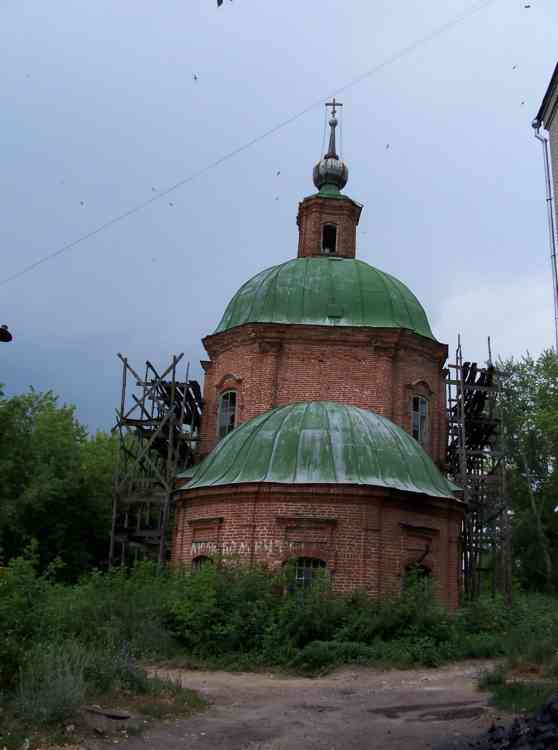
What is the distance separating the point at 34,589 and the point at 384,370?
16.1 metres

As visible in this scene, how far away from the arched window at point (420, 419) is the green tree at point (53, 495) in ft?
37.0

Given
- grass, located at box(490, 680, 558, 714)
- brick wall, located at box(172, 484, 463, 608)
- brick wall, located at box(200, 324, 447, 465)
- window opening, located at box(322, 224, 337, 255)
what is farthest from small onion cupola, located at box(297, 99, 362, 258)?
grass, located at box(490, 680, 558, 714)

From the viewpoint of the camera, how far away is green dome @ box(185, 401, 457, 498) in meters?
20.7

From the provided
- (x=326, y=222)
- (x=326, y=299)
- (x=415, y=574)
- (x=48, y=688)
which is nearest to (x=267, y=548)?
(x=415, y=574)

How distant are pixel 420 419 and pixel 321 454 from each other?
7.82 meters

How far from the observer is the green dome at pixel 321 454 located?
2069cm

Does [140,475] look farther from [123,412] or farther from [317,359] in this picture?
[317,359]

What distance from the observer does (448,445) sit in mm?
28938

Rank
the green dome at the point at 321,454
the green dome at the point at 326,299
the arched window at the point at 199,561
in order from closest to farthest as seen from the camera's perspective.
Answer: the green dome at the point at 321,454 < the arched window at the point at 199,561 < the green dome at the point at 326,299

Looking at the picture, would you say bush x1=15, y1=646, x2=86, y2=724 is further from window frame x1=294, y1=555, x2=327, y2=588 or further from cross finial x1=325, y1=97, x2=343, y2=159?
cross finial x1=325, y1=97, x2=343, y2=159

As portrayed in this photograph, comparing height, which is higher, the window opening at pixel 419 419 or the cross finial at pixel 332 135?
the cross finial at pixel 332 135

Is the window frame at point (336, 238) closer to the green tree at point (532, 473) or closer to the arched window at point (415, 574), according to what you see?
the green tree at point (532, 473)

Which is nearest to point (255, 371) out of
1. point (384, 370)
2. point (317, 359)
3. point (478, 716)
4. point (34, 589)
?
point (317, 359)

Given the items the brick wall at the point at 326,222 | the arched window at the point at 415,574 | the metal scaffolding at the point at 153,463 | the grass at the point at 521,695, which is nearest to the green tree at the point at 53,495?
the metal scaffolding at the point at 153,463
